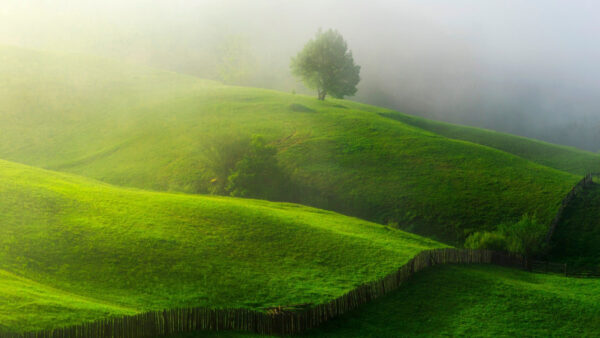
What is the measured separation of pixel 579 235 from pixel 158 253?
154ft

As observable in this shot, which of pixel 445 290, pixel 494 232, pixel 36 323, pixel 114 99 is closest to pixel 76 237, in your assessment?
pixel 36 323

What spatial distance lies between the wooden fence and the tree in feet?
308

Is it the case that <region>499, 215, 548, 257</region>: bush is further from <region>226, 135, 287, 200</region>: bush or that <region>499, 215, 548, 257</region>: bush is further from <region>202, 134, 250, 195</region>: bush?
<region>202, 134, 250, 195</region>: bush

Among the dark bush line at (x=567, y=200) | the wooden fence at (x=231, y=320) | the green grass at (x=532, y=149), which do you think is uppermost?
the green grass at (x=532, y=149)

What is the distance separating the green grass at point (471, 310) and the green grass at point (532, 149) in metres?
63.8

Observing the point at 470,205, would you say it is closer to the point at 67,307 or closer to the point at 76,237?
the point at 76,237

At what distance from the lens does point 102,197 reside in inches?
1839

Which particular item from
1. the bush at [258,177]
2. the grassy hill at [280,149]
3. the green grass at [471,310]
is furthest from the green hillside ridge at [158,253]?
the bush at [258,177]

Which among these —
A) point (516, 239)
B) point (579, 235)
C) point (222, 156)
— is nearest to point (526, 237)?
point (516, 239)

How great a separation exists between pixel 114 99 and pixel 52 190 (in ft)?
281

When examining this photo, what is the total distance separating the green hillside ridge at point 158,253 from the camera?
89.9 ft

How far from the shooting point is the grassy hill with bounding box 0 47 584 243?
6706cm

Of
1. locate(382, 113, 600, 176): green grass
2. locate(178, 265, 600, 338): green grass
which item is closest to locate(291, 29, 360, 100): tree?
locate(382, 113, 600, 176): green grass

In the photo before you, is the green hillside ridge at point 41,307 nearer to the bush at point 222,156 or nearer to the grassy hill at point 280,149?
the grassy hill at point 280,149
